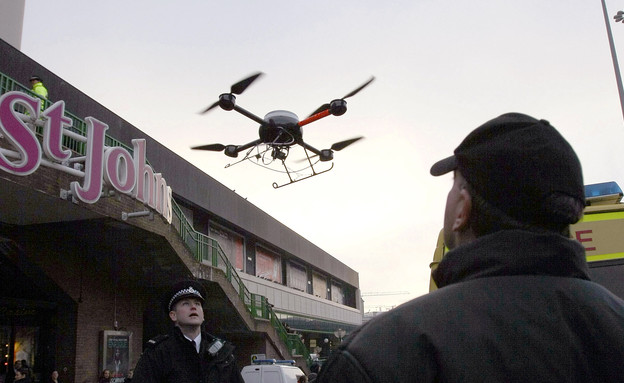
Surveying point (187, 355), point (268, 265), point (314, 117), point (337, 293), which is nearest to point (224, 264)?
point (314, 117)

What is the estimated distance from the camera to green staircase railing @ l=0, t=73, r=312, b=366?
571 inches

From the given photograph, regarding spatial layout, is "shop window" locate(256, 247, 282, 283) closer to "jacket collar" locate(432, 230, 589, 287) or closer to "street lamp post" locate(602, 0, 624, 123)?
"street lamp post" locate(602, 0, 624, 123)

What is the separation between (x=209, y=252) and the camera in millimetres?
21875

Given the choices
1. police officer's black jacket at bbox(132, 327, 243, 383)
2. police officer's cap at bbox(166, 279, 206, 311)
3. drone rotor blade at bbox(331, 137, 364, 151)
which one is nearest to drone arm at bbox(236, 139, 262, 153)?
drone rotor blade at bbox(331, 137, 364, 151)

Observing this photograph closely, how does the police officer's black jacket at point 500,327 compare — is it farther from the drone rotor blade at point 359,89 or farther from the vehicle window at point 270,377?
the vehicle window at point 270,377

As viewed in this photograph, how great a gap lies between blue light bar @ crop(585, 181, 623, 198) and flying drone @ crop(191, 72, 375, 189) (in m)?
6.40

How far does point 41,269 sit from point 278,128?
8.20m

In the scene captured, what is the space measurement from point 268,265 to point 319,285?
12928 millimetres

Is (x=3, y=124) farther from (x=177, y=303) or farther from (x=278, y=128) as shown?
(x=177, y=303)

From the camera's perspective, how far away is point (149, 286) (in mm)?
21281

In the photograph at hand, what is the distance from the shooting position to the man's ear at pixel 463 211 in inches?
58.4

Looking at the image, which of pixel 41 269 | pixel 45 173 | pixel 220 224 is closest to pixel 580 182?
pixel 45 173

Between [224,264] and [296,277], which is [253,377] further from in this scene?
[296,277]

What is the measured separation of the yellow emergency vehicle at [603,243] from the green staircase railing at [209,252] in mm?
10671
